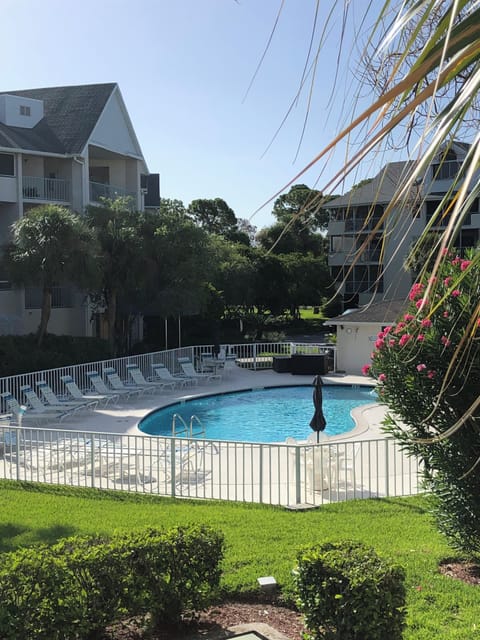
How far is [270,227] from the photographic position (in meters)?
64.5

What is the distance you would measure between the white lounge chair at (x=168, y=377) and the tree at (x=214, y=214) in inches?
2189

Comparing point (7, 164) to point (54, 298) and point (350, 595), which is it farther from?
point (350, 595)

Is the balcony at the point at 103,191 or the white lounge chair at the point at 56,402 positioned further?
the balcony at the point at 103,191

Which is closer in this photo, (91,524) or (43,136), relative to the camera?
(91,524)

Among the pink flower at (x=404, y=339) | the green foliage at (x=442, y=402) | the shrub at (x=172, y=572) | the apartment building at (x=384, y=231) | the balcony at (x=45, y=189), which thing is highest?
the balcony at (x=45, y=189)

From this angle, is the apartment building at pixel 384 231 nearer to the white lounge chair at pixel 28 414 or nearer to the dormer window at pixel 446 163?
Result: the dormer window at pixel 446 163

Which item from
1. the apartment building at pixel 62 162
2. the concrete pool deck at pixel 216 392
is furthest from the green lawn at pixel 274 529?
the apartment building at pixel 62 162

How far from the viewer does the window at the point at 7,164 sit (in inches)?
1132

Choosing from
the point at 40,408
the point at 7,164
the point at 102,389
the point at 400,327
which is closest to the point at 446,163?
the point at 102,389

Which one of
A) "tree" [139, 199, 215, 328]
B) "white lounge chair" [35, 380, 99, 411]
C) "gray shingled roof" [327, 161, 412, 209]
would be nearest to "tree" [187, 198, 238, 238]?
"gray shingled roof" [327, 161, 412, 209]

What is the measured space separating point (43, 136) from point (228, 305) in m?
15.6

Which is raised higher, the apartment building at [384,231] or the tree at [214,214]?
the tree at [214,214]

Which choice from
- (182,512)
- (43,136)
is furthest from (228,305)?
(182,512)

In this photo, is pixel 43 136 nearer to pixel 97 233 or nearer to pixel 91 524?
pixel 97 233
